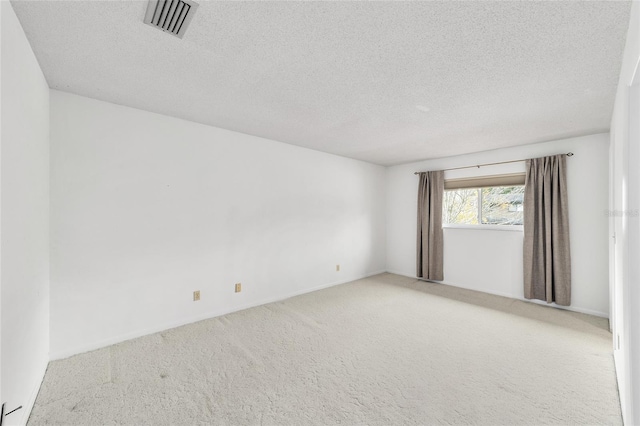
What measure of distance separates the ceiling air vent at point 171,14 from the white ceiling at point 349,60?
0.05 metres

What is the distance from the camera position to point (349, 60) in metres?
1.88

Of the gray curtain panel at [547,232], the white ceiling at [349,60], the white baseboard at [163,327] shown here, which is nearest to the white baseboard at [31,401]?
the white baseboard at [163,327]

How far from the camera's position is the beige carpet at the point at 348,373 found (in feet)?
5.85

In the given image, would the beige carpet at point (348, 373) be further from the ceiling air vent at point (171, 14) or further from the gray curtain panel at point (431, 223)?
the ceiling air vent at point (171, 14)

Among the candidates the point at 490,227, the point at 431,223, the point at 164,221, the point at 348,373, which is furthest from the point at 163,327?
the point at 490,227

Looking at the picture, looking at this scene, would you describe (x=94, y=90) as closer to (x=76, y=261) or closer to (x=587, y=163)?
(x=76, y=261)

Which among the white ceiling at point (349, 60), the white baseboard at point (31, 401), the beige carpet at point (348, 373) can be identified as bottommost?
the beige carpet at point (348, 373)

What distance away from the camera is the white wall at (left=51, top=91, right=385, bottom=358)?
2459 mm

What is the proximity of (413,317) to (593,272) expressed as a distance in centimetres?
233

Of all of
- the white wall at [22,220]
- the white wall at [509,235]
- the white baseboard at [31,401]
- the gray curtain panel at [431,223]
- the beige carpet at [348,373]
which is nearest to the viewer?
the white wall at [22,220]

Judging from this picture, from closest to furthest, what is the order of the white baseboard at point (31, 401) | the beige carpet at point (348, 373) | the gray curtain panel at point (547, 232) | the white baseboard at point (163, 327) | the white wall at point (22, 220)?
the white wall at point (22, 220), the white baseboard at point (31, 401), the beige carpet at point (348, 373), the white baseboard at point (163, 327), the gray curtain panel at point (547, 232)

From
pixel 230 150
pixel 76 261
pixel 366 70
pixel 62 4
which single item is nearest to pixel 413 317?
pixel 366 70

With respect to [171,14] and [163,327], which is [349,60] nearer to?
[171,14]

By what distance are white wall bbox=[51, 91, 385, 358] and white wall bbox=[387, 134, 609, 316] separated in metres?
1.79
